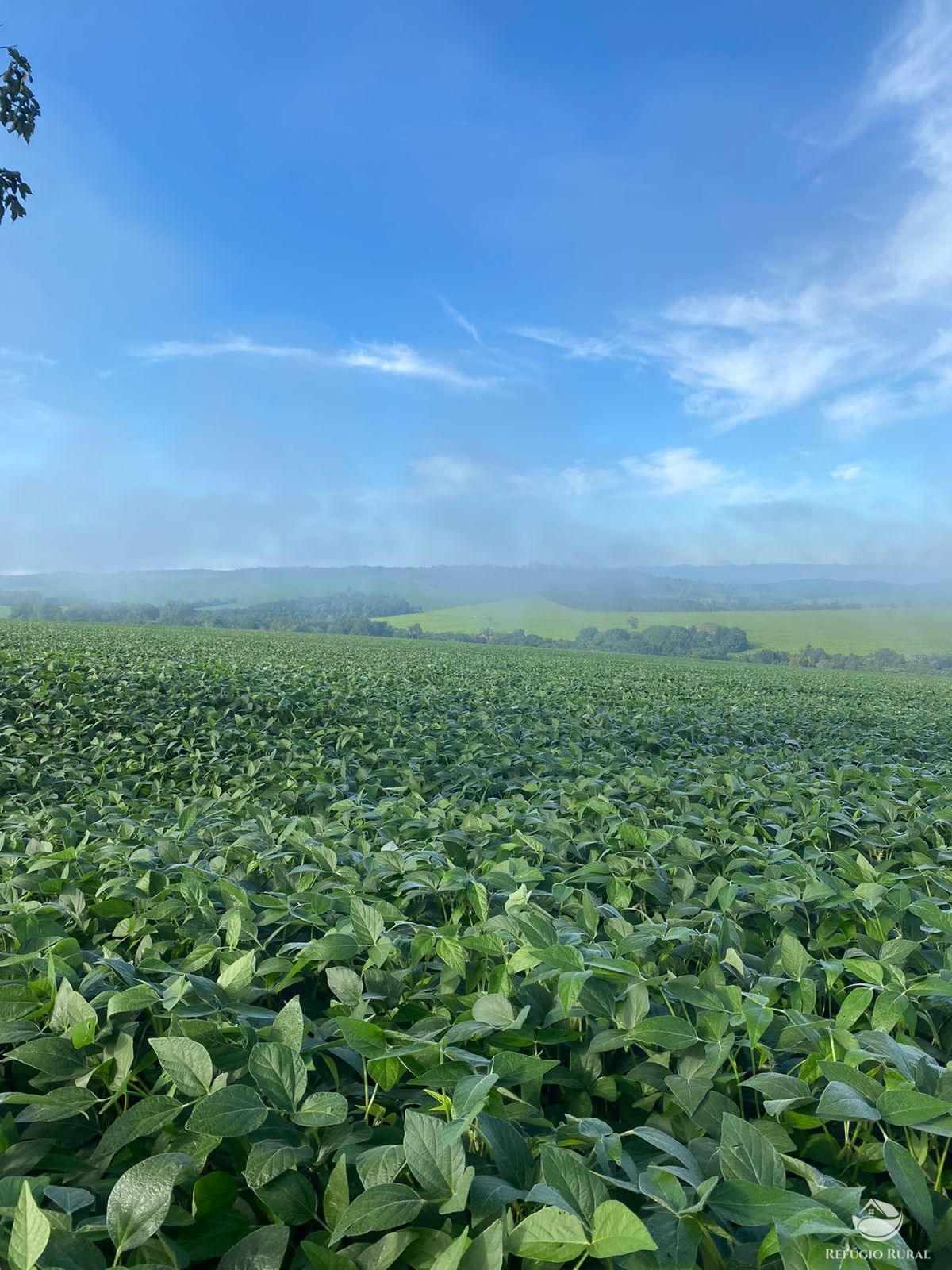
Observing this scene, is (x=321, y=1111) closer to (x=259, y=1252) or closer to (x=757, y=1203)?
(x=259, y=1252)

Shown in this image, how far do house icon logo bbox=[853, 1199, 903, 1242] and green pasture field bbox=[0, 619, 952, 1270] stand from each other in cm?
1

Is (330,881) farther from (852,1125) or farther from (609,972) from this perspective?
(852,1125)

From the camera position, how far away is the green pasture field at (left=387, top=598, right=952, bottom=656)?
95.4 m

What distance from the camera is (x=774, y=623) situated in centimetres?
11275

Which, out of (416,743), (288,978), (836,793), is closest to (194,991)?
(288,978)

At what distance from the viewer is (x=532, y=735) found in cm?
763

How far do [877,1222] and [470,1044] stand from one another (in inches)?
33.4

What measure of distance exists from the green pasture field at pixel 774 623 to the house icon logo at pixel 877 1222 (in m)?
95.5

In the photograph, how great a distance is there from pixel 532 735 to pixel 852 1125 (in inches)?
244

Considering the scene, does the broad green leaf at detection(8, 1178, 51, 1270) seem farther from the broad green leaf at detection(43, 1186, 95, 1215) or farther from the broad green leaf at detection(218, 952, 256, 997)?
the broad green leaf at detection(218, 952, 256, 997)

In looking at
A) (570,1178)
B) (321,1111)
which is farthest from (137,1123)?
(570,1178)

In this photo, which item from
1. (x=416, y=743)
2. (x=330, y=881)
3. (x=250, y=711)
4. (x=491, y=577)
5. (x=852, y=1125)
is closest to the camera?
(x=852, y=1125)

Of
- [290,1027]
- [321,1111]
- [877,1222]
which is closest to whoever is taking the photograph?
[877,1222]

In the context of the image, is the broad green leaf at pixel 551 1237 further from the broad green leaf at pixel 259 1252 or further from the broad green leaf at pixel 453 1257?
the broad green leaf at pixel 259 1252
